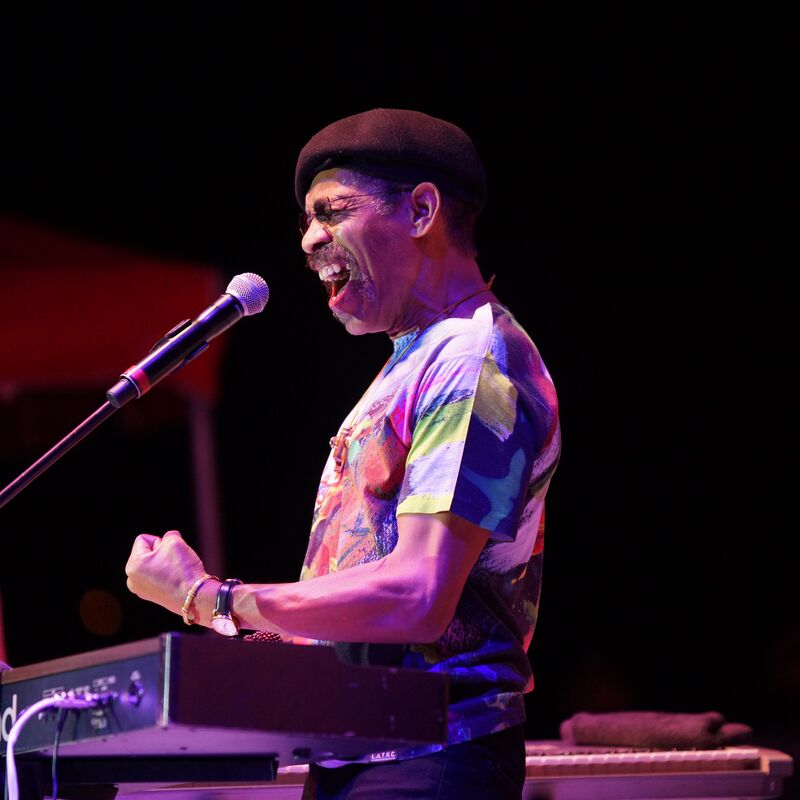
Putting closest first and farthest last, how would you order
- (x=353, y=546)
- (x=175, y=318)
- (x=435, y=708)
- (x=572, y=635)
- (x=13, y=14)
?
(x=435, y=708)
(x=353, y=546)
(x=13, y=14)
(x=572, y=635)
(x=175, y=318)

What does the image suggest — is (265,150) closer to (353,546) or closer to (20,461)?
(20,461)

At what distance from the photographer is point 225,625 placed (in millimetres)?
1878

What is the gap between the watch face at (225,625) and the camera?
1864mm

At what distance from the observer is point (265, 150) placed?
5.35 meters

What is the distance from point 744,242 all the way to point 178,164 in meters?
2.46

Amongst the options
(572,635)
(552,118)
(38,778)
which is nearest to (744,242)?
(552,118)

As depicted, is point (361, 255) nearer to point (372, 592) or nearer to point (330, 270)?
point (330, 270)

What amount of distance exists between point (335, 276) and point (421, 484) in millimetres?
594

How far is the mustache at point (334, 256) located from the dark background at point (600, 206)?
2884 millimetres

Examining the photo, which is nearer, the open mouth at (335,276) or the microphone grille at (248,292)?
the microphone grille at (248,292)

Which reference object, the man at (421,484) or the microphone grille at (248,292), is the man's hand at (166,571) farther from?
the microphone grille at (248,292)

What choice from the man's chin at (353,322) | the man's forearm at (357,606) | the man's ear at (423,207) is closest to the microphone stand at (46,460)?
the man's forearm at (357,606)

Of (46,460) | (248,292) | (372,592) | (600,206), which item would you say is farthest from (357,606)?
(600,206)

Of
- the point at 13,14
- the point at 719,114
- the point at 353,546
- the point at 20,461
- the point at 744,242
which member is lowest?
the point at 353,546
